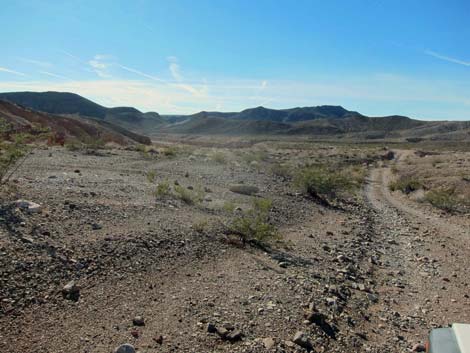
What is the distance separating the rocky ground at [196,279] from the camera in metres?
5.60

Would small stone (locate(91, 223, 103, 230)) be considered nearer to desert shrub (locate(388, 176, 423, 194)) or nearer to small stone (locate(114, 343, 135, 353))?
small stone (locate(114, 343, 135, 353))

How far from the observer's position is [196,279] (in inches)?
298

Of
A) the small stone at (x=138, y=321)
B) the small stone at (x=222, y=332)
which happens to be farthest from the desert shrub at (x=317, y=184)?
the small stone at (x=138, y=321)

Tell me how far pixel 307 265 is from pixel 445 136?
113m

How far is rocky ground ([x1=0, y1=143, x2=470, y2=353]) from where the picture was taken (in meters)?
5.60

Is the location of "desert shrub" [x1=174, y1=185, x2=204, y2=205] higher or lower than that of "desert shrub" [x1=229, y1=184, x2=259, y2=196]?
higher

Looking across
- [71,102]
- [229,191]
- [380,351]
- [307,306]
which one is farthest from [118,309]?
[71,102]

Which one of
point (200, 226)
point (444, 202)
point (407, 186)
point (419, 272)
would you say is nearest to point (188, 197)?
point (200, 226)

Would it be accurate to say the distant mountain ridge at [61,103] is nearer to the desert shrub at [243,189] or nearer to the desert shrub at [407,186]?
the desert shrub at [407,186]

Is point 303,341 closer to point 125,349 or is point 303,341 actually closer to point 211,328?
point 211,328

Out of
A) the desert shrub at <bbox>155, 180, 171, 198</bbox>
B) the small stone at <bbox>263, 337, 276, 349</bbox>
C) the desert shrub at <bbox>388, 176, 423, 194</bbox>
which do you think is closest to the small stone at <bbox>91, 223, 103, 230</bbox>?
the desert shrub at <bbox>155, 180, 171, 198</bbox>

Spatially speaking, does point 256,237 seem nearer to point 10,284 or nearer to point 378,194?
point 10,284

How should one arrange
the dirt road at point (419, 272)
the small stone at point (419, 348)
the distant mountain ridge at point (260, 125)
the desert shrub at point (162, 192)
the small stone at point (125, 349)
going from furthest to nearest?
the distant mountain ridge at point (260, 125) → the desert shrub at point (162, 192) → the dirt road at point (419, 272) → the small stone at point (419, 348) → the small stone at point (125, 349)

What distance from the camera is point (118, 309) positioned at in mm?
5992
